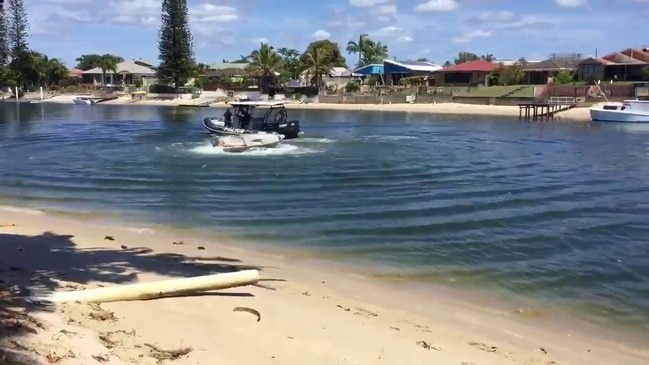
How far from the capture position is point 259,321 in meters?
8.73

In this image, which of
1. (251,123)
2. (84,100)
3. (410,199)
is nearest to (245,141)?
(251,123)

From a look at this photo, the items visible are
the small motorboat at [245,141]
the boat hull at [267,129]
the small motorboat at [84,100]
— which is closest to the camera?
the small motorboat at [245,141]

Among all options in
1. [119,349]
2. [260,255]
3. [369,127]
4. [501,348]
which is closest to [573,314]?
[501,348]

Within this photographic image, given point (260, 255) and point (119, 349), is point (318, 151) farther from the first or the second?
point (119, 349)

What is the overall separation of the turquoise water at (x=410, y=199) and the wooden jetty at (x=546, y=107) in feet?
81.4

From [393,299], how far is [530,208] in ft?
33.9

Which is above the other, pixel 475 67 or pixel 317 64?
pixel 317 64

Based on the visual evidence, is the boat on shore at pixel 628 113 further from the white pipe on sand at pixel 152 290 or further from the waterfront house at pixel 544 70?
the white pipe on sand at pixel 152 290

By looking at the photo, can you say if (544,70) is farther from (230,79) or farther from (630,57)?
(230,79)

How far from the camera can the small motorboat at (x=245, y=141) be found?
3578 cm

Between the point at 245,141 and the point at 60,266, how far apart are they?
2491 cm

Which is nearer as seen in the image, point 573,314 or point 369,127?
point 573,314

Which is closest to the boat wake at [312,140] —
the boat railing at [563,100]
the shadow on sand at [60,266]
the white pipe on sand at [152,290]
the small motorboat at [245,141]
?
the small motorboat at [245,141]

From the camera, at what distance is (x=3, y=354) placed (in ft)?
18.5
